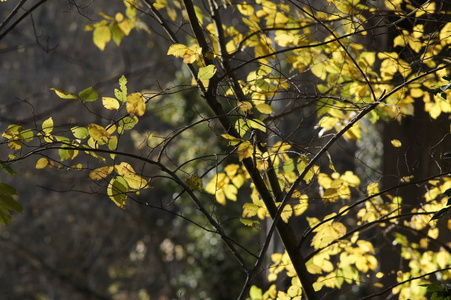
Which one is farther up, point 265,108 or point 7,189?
point 265,108

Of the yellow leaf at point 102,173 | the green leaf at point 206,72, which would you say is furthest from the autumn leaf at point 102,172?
the green leaf at point 206,72

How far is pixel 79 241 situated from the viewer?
8.05 metres

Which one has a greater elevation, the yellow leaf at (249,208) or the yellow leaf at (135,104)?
the yellow leaf at (135,104)

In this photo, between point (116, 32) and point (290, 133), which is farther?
point (116, 32)

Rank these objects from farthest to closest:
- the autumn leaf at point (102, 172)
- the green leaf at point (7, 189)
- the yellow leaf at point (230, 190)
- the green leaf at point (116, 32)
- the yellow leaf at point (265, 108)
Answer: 1. the green leaf at point (116, 32)
2. the yellow leaf at point (230, 190)
3. the yellow leaf at point (265, 108)
4. the autumn leaf at point (102, 172)
5. the green leaf at point (7, 189)

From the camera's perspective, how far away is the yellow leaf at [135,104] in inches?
47.3

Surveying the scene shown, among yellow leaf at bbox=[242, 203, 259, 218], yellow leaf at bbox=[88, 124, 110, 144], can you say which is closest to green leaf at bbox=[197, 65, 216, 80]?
yellow leaf at bbox=[88, 124, 110, 144]

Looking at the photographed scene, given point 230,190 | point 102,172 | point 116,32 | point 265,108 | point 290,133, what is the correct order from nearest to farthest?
point 102,172
point 265,108
point 290,133
point 230,190
point 116,32

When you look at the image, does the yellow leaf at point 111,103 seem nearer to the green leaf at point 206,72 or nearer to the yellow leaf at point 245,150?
the green leaf at point 206,72

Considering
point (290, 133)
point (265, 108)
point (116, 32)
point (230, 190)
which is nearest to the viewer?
point (265, 108)

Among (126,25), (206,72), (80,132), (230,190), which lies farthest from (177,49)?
(126,25)

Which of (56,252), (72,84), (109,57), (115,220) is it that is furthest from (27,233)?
(109,57)

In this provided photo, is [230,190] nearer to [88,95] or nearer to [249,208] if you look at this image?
[249,208]

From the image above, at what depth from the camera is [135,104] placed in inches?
47.6
